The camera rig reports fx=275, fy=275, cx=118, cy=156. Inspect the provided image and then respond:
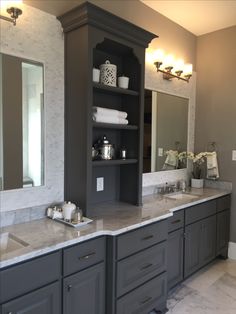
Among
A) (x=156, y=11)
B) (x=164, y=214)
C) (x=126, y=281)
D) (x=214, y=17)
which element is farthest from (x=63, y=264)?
(x=214, y=17)

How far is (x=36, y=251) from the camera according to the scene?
1.45 m

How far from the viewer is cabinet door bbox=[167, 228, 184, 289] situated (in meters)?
2.44

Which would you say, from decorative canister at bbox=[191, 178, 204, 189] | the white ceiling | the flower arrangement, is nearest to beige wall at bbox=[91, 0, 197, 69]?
the white ceiling

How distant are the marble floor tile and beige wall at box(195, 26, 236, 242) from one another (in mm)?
574

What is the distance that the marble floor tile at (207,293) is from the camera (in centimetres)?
236

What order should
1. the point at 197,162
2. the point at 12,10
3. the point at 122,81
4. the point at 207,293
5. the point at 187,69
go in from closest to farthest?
1. the point at 12,10
2. the point at 122,81
3. the point at 207,293
4. the point at 187,69
5. the point at 197,162

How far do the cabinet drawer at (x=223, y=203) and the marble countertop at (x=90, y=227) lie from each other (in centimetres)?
56

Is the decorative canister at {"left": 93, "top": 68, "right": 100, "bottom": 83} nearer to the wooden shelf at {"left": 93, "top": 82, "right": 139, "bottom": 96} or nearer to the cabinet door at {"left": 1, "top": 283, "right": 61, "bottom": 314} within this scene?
the wooden shelf at {"left": 93, "top": 82, "right": 139, "bottom": 96}

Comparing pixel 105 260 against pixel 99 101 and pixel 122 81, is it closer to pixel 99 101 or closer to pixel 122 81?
pixel 99 101

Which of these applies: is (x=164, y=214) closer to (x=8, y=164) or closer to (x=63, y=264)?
(x=63, y=264)

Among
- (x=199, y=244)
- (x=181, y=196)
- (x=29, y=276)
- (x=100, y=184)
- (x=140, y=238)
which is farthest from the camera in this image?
(x=181, y=196)

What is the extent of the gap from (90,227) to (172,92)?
6.74 ft

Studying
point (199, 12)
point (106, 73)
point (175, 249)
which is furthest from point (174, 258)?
point (199, 12)

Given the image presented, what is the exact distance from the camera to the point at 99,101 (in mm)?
2432
